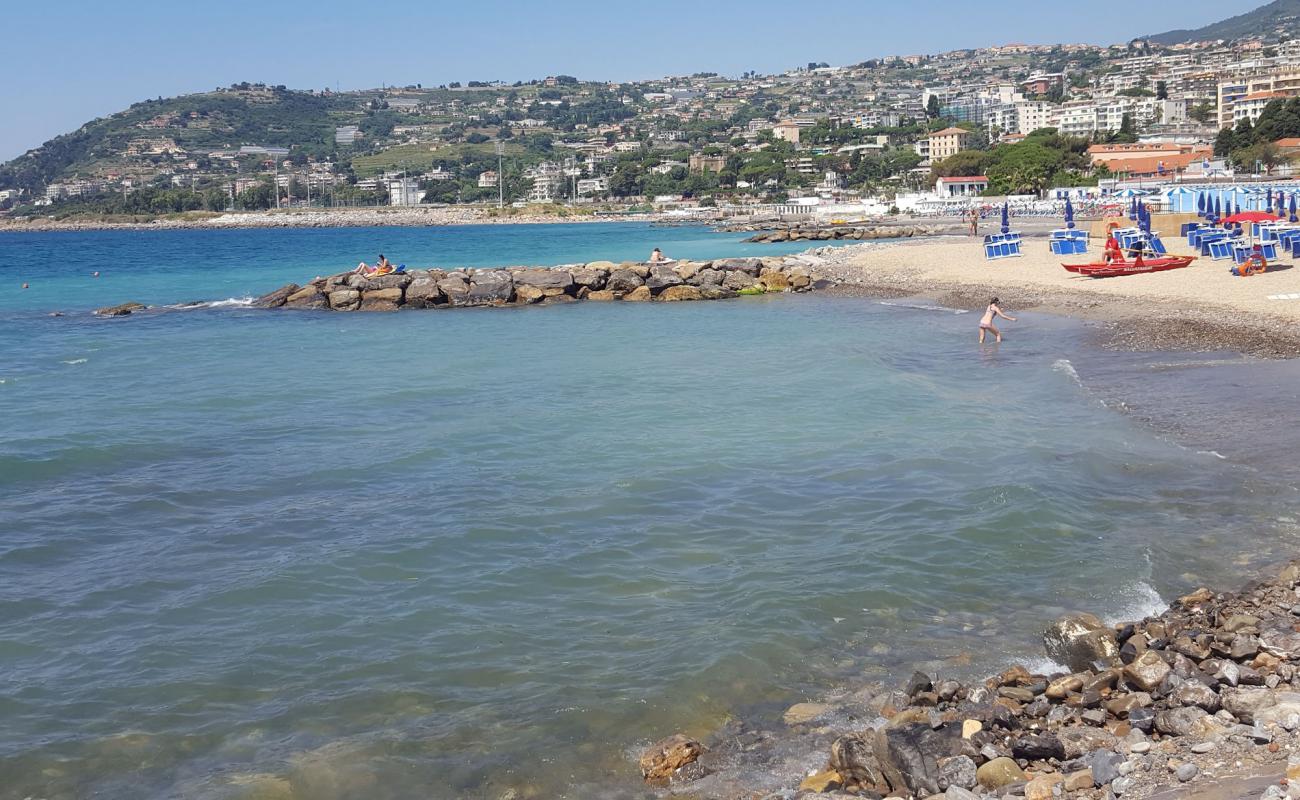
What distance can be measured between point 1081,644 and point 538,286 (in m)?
29.2

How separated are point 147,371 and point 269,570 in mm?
14648

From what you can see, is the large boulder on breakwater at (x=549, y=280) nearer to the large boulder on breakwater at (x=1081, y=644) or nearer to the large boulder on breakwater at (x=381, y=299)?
the large boulder on breakwater at (x=381, y=299)

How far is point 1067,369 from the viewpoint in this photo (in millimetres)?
18797

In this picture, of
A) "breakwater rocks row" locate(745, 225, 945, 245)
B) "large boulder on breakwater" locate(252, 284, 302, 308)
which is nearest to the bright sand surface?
"large boulder on breakwater" locate(252, 284, 302, 308)

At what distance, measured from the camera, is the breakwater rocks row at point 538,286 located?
116 feet

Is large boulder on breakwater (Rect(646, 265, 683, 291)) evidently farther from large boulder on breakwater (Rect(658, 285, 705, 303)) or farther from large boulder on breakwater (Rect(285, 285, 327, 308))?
large boulder on breakwater (Rect(285, 285, 327, 308))

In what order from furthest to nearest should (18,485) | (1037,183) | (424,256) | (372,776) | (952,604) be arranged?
1. (1037,183)
2. (424,256)
3. (18,485)
4. (952,604)
5. (372,776)

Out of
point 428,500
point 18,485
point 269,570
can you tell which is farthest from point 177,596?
point 18,485

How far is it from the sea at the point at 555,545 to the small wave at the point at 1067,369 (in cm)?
10

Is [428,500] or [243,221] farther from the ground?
[243,221]

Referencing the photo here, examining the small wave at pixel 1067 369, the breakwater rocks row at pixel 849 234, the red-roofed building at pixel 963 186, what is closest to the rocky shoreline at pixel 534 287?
the small wave at pixel 1067 369

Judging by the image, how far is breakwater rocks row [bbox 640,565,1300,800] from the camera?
543 centimetres

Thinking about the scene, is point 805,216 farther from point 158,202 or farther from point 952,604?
point 158,202

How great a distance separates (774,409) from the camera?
55.9 ft
